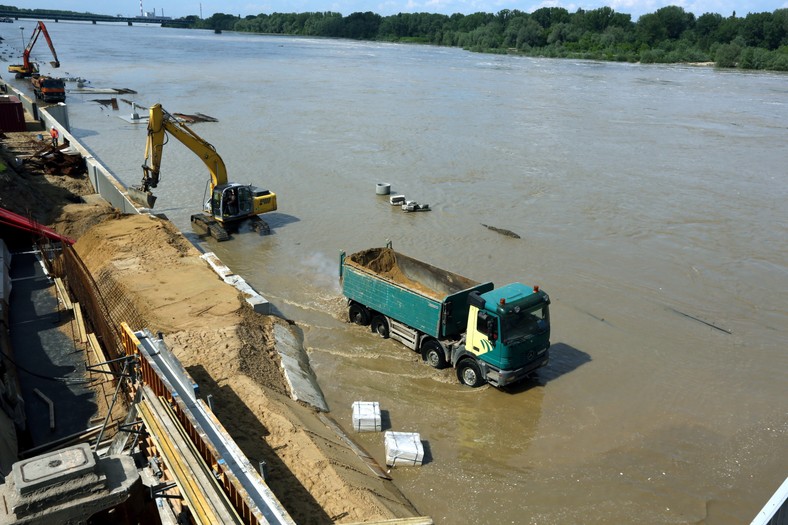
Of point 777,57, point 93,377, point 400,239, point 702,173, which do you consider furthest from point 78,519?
Result: point 777,57

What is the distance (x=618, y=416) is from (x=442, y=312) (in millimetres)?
4141

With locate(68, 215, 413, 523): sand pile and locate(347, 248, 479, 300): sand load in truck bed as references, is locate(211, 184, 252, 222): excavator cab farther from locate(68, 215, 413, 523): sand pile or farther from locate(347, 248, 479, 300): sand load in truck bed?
locate(347, 248, 479, 300): sand load in truck bed

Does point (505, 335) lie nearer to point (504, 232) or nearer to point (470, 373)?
point (470, 373)

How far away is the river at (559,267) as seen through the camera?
10.9 m

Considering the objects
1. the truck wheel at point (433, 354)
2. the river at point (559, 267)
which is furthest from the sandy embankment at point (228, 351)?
the truck wheel at point (433, 354)

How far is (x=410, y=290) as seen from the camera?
528 inches

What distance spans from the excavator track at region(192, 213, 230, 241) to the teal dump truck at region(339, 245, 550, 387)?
289 inches

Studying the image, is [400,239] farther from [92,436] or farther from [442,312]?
[92,436]

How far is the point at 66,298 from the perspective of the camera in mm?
14023

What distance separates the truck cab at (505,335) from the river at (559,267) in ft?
2.46

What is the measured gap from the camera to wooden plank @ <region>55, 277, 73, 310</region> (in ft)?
45.6

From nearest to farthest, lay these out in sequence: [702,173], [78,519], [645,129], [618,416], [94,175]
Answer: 1. [78,519]
2. [618,416]
3. [94,175]
4. [702,173]
5. [645,129]

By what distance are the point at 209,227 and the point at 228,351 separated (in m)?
10.3

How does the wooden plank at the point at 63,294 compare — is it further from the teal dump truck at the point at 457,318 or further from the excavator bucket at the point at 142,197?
the excavator bucket at the point at 142,197
